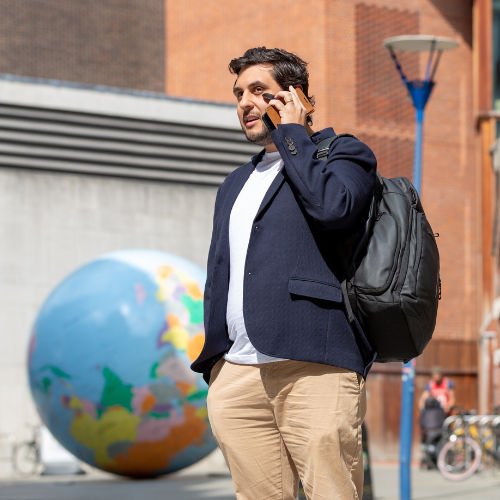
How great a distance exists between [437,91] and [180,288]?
16640mm

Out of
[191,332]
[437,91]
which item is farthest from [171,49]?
[191,332]

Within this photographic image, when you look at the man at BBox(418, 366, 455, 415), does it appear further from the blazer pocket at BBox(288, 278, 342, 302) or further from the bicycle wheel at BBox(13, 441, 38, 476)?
the blazer pocket at BBox(288, 278, 342, 302)

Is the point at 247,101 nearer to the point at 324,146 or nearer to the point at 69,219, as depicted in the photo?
the point at 324,146

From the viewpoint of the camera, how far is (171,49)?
28.6m

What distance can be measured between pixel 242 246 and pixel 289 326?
35 centimetres

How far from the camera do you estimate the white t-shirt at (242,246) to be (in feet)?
10.3

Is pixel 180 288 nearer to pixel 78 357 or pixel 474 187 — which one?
pixel 78 357

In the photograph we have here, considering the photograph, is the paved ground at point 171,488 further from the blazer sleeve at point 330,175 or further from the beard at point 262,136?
the blazer sleeve at point 330,175

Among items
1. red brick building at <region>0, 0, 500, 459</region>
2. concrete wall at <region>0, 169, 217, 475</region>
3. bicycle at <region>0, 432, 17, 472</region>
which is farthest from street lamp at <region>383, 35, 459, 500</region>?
red brick building at <region>0, 0, 500, 459</region>

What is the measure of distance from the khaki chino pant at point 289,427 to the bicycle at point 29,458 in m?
12.0

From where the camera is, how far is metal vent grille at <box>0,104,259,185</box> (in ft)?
57.8

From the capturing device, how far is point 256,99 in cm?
331

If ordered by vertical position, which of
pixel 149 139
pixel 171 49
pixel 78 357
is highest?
pixel 171 49

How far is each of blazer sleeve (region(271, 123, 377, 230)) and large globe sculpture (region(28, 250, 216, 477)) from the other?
6.25 metres
